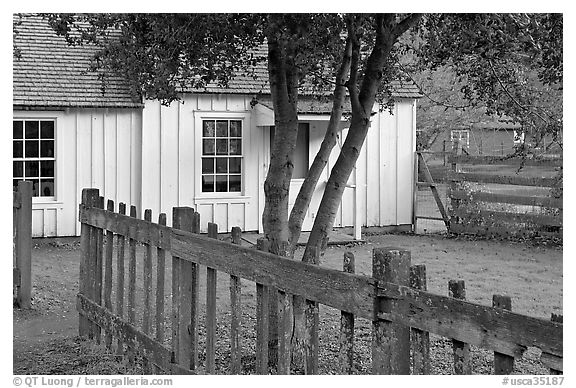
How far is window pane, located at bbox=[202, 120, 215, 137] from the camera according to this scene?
60.3ft

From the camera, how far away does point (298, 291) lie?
4.59 meters

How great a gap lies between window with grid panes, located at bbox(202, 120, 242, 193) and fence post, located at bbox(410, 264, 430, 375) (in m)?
14.7

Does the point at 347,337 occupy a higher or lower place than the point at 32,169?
lower

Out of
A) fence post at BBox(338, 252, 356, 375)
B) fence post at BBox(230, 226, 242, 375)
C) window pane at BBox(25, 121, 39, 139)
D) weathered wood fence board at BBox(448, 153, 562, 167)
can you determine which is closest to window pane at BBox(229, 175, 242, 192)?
window pane at BBox(25, 121, 39, 139)

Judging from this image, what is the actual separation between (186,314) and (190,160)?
40.6 ft

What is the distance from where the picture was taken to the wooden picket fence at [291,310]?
344 centimetres

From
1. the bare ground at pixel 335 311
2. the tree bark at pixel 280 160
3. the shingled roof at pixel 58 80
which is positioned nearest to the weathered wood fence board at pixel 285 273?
the bare ground at pixel 335 311

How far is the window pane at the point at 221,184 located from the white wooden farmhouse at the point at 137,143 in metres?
0.02

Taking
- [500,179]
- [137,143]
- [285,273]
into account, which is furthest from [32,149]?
[285,273]

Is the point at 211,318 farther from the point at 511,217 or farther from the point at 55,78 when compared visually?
the point at 511,217

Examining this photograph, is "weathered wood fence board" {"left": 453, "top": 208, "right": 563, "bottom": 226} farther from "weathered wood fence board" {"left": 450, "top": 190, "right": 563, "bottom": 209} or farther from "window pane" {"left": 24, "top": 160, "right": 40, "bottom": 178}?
"window pane" {"left": 24, "top": 160, "right": 40, "bottom": 178}

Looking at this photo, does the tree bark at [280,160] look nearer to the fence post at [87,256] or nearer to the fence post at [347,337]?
the fence post at [87,256]

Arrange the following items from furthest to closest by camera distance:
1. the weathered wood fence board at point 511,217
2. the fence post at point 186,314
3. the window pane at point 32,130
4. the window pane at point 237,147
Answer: the window pane at point 237,147 < the weathered wood fence board at point 511,217 < the window pane at point 32,130 < the fence post at point 186,314

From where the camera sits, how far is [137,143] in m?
17.9
